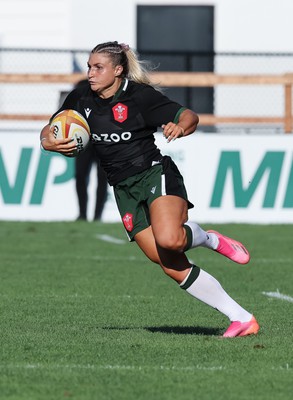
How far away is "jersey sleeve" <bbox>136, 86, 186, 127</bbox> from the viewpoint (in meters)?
8.07

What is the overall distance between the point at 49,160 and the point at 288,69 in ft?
32.7

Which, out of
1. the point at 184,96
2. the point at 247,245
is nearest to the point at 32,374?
the point at 247,245

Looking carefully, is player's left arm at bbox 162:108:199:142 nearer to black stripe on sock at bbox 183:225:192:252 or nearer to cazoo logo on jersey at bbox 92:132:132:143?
cazoo logo on jersey at bbox 92:132:132:143

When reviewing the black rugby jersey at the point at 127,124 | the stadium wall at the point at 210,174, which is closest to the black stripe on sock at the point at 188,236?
the black rugby jersey at the point at 127,124

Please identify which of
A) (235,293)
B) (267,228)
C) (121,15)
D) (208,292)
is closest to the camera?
(208,292)

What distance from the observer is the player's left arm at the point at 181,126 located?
7.64m

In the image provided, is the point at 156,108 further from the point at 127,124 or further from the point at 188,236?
the point at 188,236

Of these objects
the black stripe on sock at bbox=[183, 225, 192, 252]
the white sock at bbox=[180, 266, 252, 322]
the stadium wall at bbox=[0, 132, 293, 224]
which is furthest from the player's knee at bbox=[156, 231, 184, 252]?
the stadium wall at bbox=[0, 132, 293, 224]

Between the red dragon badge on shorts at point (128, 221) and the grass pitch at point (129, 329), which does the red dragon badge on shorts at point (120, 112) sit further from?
the grass pitch at point (129, 329)

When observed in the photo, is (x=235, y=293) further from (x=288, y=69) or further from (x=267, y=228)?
(x=288, y=69)

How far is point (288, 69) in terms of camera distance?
27.1 metres

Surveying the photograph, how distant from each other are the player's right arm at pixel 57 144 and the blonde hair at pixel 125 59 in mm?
571

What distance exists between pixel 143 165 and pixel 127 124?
0.28 metres

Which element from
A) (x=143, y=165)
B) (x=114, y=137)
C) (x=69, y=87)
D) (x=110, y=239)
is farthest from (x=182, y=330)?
(x=69, y=87)
